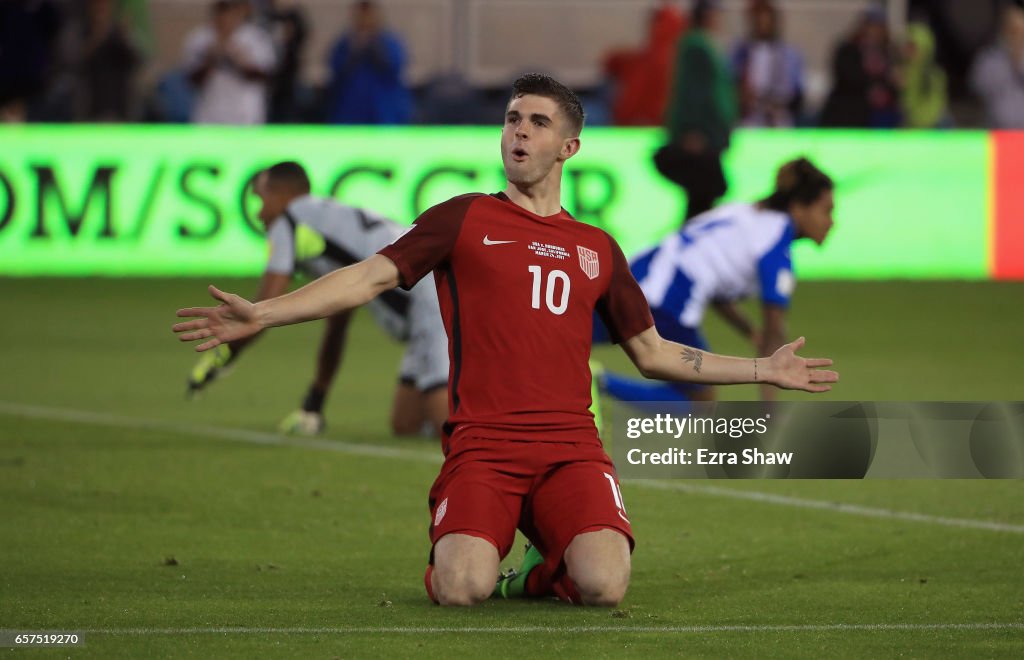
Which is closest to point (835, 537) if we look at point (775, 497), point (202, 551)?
point (775, 497)

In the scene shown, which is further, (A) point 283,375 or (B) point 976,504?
(A) point 283,375

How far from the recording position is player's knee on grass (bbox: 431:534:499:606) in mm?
6887

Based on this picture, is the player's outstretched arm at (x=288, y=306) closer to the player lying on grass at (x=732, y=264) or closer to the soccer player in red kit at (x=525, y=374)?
the soccer player in red kit at (x=525, y=374)

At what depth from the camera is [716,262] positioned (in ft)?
37.3

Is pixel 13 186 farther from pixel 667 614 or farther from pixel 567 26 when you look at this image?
pixel 667 614

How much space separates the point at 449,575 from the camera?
22.6 ft

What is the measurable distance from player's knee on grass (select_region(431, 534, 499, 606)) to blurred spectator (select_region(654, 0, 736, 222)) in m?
11.6

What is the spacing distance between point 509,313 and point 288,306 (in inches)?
35.0

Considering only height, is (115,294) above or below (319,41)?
below

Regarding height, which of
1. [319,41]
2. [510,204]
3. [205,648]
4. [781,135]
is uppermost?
[319,41]

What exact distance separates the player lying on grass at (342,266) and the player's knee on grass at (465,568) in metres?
4.29

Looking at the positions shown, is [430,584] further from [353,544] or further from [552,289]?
[353,544]

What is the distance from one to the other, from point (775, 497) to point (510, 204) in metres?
3.30

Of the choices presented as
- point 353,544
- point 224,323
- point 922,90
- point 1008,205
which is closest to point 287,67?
point 922,90
